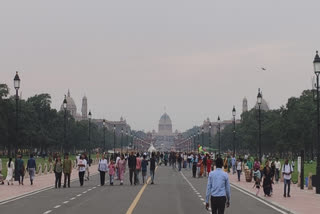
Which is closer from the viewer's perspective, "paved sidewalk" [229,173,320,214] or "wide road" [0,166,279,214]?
"wide road" [0,166,279,214]

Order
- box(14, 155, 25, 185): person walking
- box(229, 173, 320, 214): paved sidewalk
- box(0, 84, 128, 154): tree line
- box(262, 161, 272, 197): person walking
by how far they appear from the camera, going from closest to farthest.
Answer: box(229, 173, 320, 214): paved sidewalk, box(262, 161, 272, 197): person walking, box(14, 155, 25, 185): person walking, box(0, 84, 128, 154): tree line

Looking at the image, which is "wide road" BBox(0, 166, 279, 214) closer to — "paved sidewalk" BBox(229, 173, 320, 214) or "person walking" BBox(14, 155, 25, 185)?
"paved sidewalk" BBox(229, 173, 320, 214)

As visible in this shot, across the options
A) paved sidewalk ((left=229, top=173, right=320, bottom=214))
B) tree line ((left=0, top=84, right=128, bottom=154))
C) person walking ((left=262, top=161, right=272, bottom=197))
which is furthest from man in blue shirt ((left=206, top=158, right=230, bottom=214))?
tree line ((left=0, top=84, right=128, bottom=154))

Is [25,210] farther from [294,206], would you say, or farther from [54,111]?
[54,111]

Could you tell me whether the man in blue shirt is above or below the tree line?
below

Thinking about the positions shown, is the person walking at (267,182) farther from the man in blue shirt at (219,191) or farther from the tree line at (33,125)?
the tree line at (33,125)

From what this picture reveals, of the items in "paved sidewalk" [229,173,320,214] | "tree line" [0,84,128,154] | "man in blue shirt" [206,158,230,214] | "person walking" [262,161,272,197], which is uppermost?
"tree line" [0,84,128,154]

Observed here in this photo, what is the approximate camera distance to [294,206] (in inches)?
928

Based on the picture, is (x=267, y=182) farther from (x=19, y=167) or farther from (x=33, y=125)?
(x=33, y=125)

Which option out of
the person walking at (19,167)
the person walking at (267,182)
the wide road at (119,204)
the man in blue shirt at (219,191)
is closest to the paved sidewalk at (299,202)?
the person walking at (267,182)

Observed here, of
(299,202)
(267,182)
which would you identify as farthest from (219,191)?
(267,182)

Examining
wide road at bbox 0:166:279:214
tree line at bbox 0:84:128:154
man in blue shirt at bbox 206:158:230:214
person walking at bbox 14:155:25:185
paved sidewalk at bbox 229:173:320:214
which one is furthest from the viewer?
tree line at bbox 0:84:128:154

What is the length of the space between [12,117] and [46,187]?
80693 millimetres

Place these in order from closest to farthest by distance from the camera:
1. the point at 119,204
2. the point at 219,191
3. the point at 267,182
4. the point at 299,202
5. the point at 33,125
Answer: the point at 219,191 < the point at 119,204 < the point at 299,202 < the point at 267,182 < the point at 33,125
